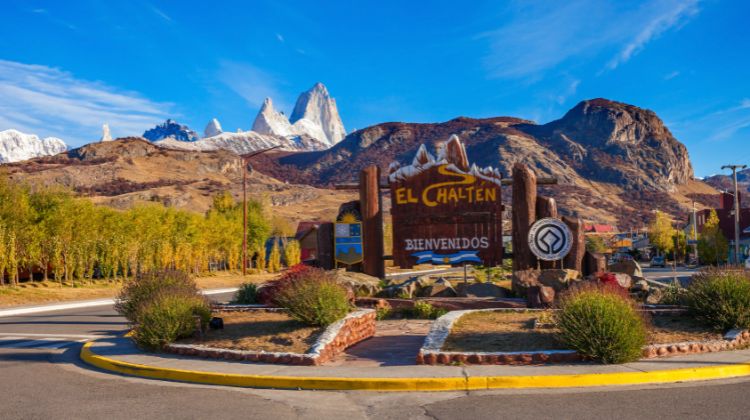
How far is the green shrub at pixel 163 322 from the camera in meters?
11.2

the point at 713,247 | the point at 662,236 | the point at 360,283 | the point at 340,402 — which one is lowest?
the point at 340,402

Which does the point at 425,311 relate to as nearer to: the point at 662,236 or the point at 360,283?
the point at 360,283

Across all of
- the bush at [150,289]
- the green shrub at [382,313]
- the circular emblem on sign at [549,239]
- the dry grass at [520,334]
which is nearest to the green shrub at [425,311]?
the green shrub at [382,313]

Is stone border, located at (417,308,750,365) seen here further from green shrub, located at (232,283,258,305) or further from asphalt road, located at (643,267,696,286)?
asphalt road, located at (643,267,696,286)

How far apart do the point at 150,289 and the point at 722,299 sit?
438 inches

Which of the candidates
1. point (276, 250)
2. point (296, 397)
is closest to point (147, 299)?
point (296, 397)

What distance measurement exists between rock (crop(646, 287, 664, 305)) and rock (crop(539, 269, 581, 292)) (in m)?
1.82

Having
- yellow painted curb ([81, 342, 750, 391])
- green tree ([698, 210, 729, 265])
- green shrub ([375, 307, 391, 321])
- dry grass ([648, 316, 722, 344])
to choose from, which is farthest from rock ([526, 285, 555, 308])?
green tree ([698, 210, 729, 265])

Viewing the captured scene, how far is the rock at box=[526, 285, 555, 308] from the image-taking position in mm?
14500

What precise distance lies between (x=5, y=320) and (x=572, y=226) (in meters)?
17.5

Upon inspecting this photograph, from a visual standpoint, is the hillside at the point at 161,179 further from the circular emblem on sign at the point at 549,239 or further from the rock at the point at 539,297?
the rock at the point at 539,297

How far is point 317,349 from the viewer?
9.96 metres

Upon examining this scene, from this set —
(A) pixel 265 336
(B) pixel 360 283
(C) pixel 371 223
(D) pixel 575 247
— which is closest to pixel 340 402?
(A) pixel 265 336

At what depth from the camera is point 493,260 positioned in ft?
59.1
